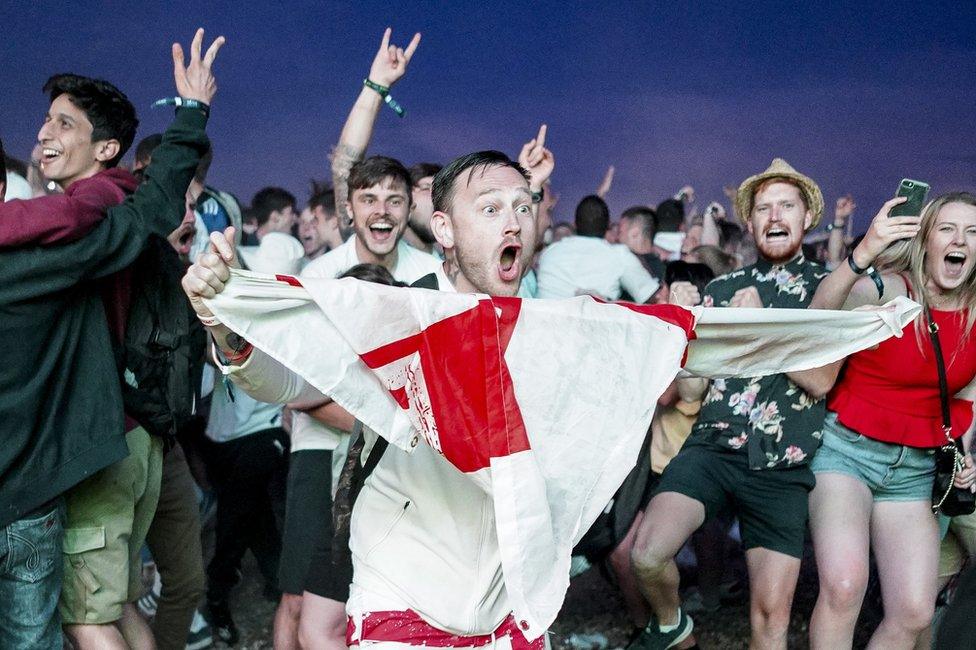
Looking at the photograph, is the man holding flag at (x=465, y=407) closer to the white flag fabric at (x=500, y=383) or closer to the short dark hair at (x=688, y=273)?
the white flag fabric at (x=500, y=383)

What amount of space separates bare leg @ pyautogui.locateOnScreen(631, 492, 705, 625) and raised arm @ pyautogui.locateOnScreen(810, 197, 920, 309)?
831 millimetres

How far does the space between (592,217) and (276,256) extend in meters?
1.92

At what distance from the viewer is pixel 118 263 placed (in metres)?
2.75

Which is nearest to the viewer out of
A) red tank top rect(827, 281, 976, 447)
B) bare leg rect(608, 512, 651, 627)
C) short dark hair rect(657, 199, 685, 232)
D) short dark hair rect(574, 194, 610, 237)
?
red tank top rect(827, 281, 976, 447)

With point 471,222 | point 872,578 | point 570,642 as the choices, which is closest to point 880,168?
point 872,578

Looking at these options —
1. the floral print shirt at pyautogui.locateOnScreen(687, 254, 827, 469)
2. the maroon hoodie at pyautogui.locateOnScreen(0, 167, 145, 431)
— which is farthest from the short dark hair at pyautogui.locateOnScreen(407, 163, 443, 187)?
the maroon hoodie at pyautogui.locateOnScreen(0, 167, 145, 431)

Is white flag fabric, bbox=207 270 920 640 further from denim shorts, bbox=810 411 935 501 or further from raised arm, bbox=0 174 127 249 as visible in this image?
denim shorts, bbox=810 411 935 501

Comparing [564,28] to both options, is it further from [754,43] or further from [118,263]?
[118,263]

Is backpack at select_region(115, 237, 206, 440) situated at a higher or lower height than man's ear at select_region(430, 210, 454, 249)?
lower

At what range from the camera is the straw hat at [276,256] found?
16.0 feet

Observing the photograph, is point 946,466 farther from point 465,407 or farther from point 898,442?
point 465,407

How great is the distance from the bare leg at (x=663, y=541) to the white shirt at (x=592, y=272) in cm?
215

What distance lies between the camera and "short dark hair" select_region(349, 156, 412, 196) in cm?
428

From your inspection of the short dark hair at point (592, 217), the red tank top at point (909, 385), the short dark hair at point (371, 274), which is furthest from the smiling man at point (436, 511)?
the short dark hair at point (592, 217)
